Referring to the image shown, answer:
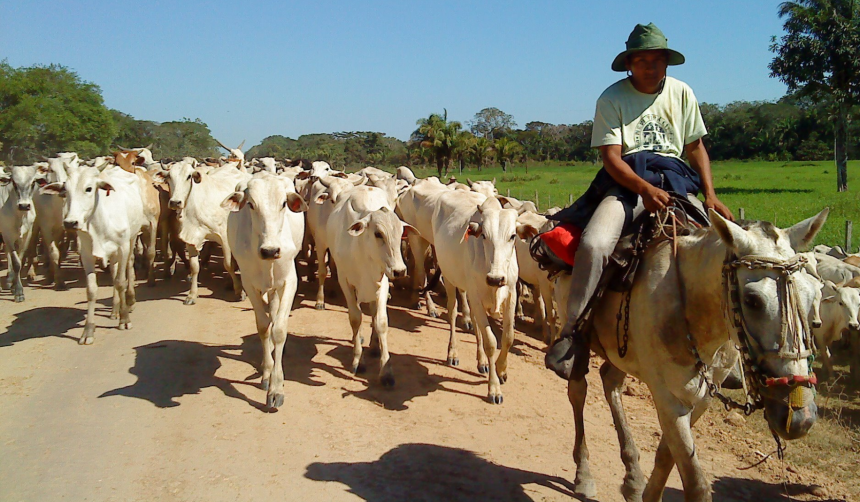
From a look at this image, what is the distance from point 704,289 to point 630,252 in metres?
0.58

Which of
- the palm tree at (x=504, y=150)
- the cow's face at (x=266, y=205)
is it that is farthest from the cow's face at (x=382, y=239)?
the palm tree at (x=504, y=150)

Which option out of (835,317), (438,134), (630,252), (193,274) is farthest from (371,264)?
(438,134)

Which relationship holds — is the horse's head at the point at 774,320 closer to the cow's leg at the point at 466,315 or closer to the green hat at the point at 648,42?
the green hat at the point at 648,42

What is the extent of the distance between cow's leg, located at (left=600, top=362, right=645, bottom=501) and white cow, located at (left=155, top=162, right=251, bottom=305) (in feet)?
26.3

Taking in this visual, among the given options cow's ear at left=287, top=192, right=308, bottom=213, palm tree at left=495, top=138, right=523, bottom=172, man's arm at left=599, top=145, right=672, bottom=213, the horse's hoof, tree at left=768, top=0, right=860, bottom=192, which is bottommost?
the horse's hoof

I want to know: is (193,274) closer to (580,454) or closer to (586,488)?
(580,454)

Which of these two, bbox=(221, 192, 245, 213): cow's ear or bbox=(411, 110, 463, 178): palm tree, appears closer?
bbox=(221, 192, 245, 213): cow's ear

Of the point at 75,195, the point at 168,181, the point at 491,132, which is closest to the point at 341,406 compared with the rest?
the point at 75,195

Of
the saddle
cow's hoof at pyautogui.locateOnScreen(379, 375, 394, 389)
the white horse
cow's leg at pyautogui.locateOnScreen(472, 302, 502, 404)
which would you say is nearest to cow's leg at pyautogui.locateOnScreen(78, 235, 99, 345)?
cow's hoof at pyautogui.locateOnScreen(379, 375, 394, 389)

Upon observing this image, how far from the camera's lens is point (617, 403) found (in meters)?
Result: 5.22

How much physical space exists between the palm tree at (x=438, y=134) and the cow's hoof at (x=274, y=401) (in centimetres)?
4232

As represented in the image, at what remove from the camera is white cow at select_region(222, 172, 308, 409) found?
7.01 meters

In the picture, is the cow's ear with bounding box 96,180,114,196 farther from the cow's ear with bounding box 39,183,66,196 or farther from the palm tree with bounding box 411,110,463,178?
the palm tree with bounding box 411,110,463,178

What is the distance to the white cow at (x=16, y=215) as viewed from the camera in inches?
487
